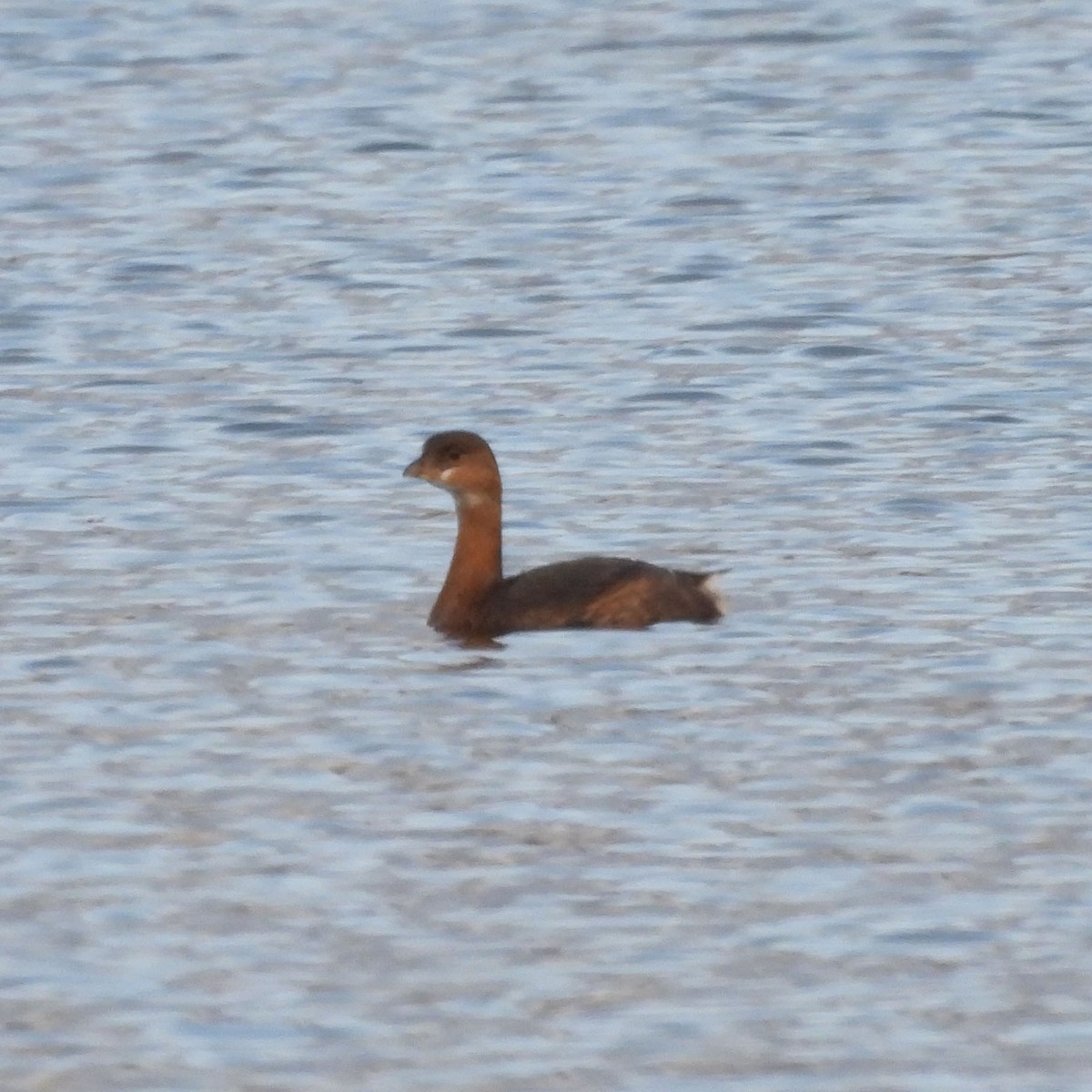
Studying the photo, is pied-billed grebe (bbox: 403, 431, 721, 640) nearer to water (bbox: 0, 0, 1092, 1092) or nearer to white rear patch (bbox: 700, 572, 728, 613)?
white rear patch (bbox: 700, 572, 728, 613)

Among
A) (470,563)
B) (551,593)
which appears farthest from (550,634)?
(470,563)

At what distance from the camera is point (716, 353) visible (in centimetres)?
1781

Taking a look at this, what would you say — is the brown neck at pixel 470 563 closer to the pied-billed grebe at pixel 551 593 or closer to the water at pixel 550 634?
the pied-billed grebe at pixel 551 593

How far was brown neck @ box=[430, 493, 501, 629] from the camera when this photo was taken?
39.1 ft

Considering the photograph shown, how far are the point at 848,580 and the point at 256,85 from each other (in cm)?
1653

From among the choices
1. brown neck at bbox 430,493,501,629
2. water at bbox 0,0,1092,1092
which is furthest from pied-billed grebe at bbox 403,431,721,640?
water at bbox 0,0,1092,1092

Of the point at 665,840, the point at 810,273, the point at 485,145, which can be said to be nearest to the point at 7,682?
the point at 665,840

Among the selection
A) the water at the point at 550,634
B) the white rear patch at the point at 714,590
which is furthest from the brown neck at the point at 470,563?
the white rear patch at the point at 714,590

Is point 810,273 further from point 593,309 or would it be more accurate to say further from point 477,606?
point 477,606

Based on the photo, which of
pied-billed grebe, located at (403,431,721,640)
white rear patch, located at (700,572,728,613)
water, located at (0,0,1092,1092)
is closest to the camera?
Result: water, located at (0,0,1092,1092)

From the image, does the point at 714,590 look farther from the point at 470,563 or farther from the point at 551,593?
the point at 470,563

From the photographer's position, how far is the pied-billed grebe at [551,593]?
11.7 m

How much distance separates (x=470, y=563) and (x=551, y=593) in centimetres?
44

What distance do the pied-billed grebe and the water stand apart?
0.46ft
